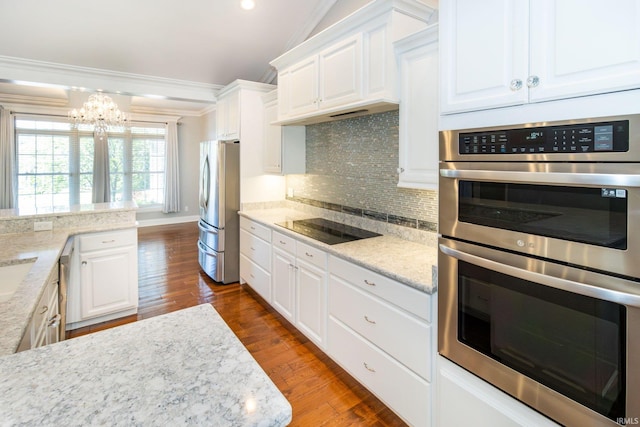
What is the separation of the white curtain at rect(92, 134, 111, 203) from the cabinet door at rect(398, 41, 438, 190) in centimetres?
716

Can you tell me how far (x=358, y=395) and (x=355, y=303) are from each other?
1.92 ft

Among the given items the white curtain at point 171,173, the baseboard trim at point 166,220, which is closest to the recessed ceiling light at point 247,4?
the white curtain at point 171,173

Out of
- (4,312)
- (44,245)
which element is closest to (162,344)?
(4,312)

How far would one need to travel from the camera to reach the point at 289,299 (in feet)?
9.66

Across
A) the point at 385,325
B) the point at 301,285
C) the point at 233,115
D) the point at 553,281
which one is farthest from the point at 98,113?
the point at 553,281

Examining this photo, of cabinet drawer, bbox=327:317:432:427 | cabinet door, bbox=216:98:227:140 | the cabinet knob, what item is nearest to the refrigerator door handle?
cabinet door, bbox=216:98:227:140

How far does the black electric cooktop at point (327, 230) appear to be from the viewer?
8.52ft

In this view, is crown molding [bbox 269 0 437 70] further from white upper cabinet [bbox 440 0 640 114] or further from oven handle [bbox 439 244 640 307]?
oven handle [bbox 439 244 640 307]

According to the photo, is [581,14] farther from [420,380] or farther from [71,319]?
[71,319]

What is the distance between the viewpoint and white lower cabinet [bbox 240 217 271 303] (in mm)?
3336

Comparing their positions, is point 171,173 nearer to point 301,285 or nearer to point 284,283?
point 284,283

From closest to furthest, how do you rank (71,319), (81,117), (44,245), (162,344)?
1. (162,344)
2. (44,245)
3. (71,319)
4. (81,117)

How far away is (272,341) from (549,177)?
2.38 m

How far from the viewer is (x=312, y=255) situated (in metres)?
2.56
